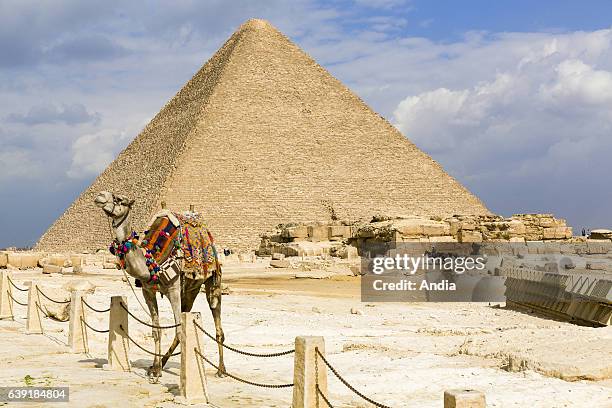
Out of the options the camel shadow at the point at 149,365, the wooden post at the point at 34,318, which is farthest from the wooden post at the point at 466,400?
the wooden post at the point at 34,318

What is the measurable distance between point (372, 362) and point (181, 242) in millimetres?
1999

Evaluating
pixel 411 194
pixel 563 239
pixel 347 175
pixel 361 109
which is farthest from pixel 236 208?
pixel 563 239

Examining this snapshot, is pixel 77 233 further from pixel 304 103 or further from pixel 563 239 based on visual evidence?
pixel 563 239

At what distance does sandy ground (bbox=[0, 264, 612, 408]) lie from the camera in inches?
240

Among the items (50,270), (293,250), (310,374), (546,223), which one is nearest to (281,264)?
(293,250)

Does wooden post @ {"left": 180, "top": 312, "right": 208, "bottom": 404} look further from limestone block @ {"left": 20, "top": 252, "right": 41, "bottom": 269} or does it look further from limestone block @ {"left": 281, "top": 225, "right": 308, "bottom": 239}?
limestone block @ {"left": 281, "top": 225, "right": 308, "bottom": 239}

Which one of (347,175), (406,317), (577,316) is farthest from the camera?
(347,175)

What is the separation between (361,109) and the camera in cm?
8325

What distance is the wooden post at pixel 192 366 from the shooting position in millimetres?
6117

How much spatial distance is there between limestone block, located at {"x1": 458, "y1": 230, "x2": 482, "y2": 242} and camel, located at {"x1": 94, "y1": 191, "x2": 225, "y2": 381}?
67.7ft

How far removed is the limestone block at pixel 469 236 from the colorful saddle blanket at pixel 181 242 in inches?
819

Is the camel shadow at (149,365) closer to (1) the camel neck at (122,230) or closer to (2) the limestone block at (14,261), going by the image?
(1) the camel neck at (122,230)

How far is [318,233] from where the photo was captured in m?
34.8

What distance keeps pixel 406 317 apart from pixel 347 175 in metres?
60.3
